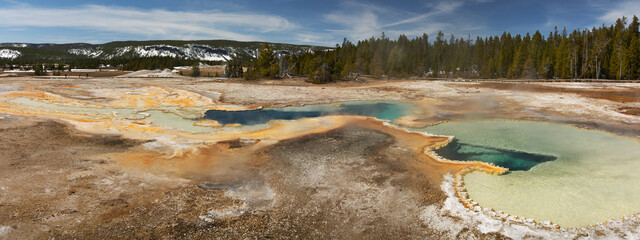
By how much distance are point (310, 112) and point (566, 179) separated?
1583 centimetres

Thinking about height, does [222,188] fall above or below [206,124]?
below

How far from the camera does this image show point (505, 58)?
7250 cm

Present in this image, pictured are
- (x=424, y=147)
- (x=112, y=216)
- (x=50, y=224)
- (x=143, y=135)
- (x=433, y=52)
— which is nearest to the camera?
(x=50, y=224)

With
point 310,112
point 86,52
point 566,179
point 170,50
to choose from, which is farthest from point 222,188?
point 86,52

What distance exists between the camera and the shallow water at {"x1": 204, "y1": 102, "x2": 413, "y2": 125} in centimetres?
2023

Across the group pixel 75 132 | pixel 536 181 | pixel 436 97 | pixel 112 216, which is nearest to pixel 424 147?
pixel 536 181

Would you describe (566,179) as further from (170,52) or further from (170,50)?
(170,50)

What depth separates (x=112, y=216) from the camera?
7.19 m

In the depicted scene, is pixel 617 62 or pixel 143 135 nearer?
pixel 143 135

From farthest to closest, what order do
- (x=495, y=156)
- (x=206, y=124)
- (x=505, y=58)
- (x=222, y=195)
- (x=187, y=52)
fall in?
(x=187, y=52)
(x=505, y=58)
(x=206, y=124)
(x=495, y=156)
(x=222, y=195)

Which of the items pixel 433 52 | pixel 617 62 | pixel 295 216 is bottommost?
pixel 295 216

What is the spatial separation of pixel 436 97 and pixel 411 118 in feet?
40.5

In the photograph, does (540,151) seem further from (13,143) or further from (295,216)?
(13,143)

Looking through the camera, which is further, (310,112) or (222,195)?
(310,112)
